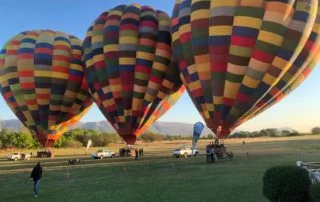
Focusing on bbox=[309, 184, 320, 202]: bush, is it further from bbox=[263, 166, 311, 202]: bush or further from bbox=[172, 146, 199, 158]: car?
bbox=[172, 146, 199, 158]: car

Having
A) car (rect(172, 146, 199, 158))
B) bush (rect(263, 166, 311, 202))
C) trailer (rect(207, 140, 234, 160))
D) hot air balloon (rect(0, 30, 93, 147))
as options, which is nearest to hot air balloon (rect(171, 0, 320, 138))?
trailer (rect(207, 140, 234, 160))

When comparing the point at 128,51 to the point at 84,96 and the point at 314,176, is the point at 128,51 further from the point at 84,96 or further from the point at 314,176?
the point at 314,176

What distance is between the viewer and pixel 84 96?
39.3 metres

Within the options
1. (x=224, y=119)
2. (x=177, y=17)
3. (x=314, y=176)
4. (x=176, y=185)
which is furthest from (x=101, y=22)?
(x=314, y=176)

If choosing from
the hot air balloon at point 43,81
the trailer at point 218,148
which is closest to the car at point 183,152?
the trailer at point 218,148

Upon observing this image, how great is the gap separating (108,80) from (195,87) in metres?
8.12

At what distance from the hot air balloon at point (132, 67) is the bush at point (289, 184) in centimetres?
2107

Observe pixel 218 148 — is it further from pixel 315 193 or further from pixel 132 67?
pixel 315 193

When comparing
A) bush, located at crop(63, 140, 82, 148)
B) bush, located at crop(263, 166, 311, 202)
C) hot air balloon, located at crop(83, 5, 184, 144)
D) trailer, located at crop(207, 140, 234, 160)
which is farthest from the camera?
bush, located at crop(63, 140, 82, 148)

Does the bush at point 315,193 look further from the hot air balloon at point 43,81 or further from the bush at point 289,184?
the hot air balloon at point 43,81

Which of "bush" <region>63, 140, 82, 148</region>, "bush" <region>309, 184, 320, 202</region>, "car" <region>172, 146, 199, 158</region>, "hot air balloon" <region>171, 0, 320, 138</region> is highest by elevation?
"hot air balloon" <region>171, 0, 320, 138</region>

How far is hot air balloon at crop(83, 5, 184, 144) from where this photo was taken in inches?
1275

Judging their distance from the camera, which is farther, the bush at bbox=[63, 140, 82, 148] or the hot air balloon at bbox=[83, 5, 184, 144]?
the bush at bbox=[63, 140, 82, 148]

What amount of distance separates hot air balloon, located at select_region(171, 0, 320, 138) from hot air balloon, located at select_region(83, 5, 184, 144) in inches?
192
